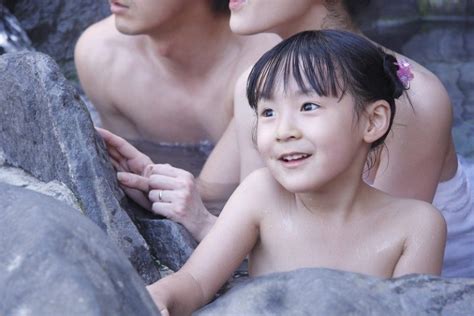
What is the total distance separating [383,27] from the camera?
20.2ft

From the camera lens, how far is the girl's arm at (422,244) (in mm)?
2668

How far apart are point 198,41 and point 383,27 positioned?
6.98 feet


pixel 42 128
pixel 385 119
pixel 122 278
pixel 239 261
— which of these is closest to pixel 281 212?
pixel 239 261

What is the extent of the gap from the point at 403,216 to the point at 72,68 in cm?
349

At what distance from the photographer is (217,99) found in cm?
424

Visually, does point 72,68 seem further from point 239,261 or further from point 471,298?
point 471,298

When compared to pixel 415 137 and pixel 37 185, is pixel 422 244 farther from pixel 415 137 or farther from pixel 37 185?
pixel 37 185

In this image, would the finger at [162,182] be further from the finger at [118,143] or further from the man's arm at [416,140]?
the man's arm at [416,140]

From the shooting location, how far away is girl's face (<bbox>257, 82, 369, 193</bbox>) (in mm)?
2582

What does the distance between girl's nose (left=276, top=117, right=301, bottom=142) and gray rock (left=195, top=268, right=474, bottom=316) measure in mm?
432

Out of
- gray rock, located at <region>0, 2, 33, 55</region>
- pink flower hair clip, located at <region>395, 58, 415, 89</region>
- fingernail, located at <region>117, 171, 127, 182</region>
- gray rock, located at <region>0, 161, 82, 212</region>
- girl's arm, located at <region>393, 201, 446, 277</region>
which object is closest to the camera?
gray rock, located at <region>0, 161, 82, 212</region>

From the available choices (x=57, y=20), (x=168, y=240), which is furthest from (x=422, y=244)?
(x=57, y=20)

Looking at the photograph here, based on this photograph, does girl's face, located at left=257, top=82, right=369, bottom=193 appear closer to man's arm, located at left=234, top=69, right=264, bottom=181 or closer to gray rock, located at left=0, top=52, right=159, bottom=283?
gray rock, located at left=0, top=52, right=159, bottom=283

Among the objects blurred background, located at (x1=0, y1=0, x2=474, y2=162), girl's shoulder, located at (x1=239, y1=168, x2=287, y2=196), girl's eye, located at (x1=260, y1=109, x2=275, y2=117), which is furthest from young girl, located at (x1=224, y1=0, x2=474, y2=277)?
blurred background, located at (x1=0, y1=0, x2=474, y2=162)
